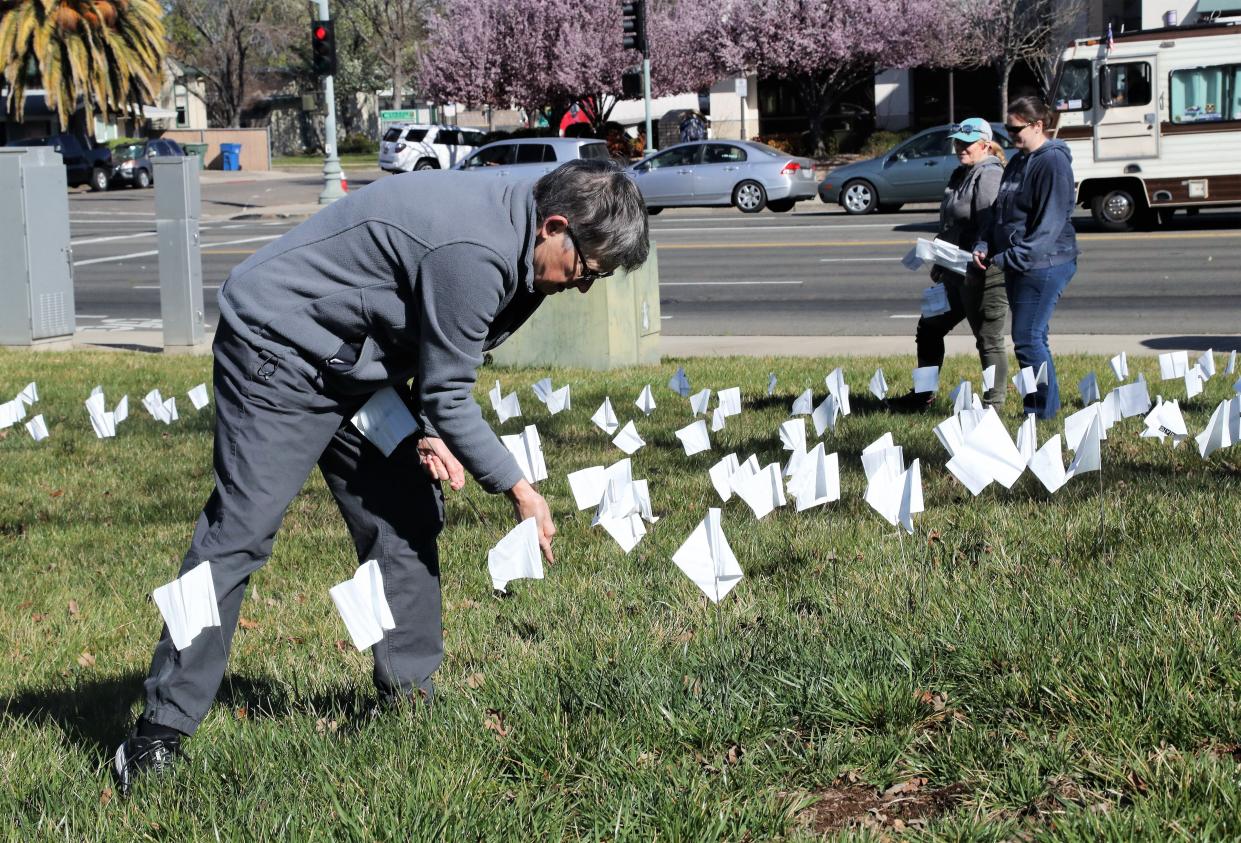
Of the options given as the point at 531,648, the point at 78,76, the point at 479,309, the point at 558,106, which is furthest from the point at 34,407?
the point at 78,76

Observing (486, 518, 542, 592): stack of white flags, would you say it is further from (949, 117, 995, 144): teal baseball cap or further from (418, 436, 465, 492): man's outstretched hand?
(949, 117, 995, 144): teal baseball cap

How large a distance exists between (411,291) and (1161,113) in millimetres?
19454

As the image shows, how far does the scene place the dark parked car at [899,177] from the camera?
85.5 ft

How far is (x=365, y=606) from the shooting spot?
10.4 ft

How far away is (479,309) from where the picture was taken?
3139mm

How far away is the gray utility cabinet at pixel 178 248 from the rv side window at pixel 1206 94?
1444 centimetres

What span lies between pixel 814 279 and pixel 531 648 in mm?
13822

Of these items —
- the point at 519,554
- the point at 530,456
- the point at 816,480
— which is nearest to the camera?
the point at 519,554

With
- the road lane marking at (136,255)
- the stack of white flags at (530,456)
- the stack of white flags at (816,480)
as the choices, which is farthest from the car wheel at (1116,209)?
the stack of white flags at (530,456)

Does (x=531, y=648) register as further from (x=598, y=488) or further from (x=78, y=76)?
(x=78, y=76)

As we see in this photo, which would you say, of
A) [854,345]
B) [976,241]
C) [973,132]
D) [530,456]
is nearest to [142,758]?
[530,456]

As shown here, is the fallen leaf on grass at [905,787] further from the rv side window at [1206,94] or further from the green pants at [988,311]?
the rv side window at [1206,94]

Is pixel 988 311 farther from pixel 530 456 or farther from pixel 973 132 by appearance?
pixel 530 456

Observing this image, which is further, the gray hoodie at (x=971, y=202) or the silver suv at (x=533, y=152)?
the silver suv at (x=533, y=152)
